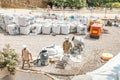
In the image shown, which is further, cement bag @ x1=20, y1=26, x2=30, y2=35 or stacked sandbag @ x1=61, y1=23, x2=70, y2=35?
stacked sandbag @ x1=61, y1=23, x2=70, y2=35

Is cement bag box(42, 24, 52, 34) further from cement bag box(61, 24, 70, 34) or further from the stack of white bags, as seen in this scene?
cement bag box(61, 24, 70, 34)

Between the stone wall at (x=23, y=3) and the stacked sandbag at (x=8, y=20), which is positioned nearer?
the stacked sandbag at (x=8, y=20)

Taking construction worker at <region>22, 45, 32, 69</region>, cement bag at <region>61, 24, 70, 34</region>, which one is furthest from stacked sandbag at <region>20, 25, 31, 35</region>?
construction worker at <region>22, 45, 32, 69</region>

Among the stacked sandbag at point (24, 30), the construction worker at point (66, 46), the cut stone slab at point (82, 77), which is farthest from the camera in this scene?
the stacked sandbag at point (24, 30)

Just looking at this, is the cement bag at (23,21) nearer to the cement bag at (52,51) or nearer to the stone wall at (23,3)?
the cement bag at (52,51)

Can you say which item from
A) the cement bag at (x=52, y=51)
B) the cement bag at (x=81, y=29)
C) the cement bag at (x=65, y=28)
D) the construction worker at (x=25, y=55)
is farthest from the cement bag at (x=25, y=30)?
the construction worker at (x=25, y=55)

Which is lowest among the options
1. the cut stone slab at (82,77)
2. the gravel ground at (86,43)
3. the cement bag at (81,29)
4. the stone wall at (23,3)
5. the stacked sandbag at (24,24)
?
the cut stone slab at (82,77)

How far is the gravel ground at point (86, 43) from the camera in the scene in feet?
56.0

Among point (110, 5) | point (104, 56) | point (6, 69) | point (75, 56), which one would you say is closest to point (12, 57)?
point (6, 69)

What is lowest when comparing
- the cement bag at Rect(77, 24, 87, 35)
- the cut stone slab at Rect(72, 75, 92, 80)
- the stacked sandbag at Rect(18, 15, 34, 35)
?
the cut stone slab at Rect(72, 75, 92, 80)

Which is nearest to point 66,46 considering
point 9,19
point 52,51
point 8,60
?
point 52,51

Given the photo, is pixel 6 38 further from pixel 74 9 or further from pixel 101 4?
pixel 101 4

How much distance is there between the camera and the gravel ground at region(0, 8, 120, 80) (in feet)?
56.0

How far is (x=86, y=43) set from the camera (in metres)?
20.4
